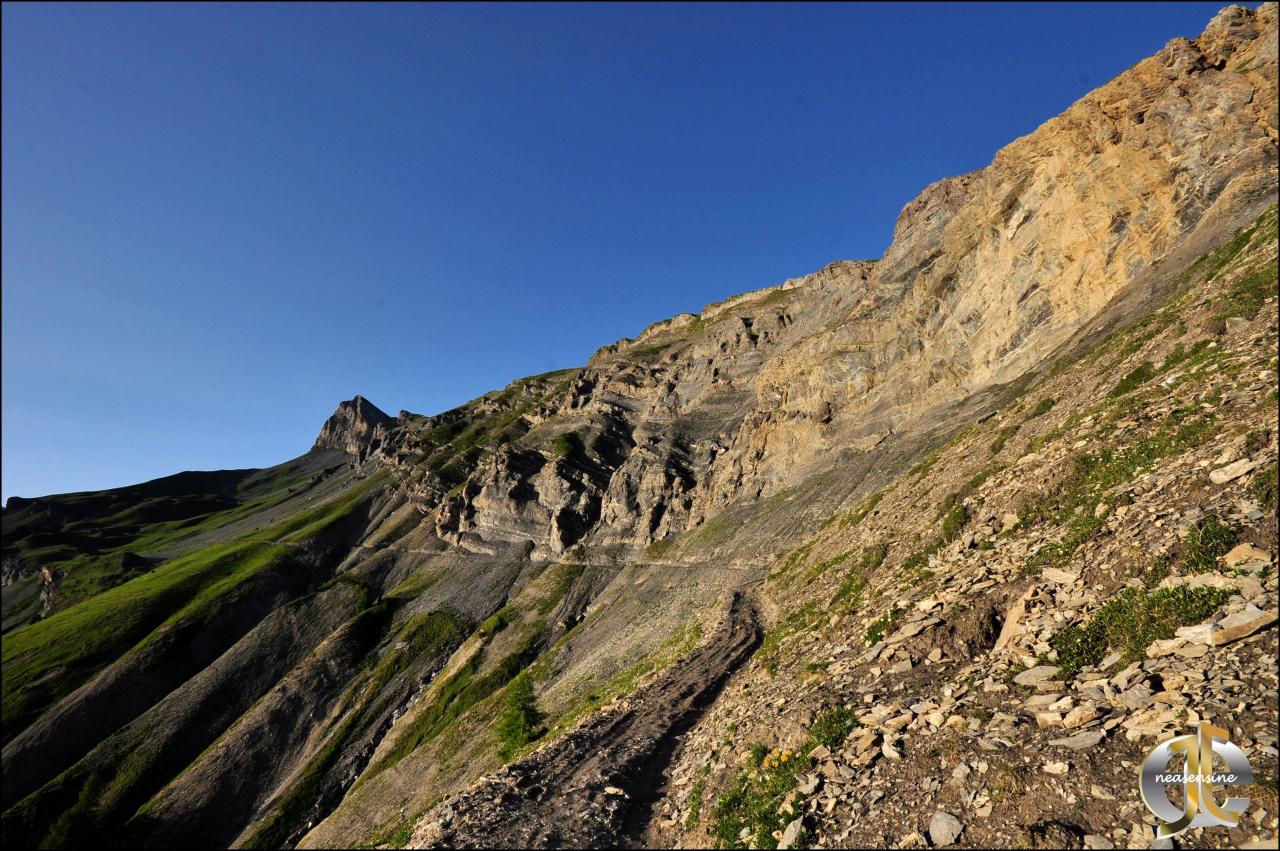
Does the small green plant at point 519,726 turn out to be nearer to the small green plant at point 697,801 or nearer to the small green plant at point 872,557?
the small green plant at point 697,801

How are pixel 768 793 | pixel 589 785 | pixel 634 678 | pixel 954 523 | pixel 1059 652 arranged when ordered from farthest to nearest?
pixel 634 678 < pixel 954 523 < pixel 589 785 < pixel 768 793 < pixel 1059 652

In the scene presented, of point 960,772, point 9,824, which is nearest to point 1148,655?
point 960,772

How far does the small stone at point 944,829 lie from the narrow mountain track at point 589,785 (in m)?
9.64

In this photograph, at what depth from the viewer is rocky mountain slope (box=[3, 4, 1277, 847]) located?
33.4 ft

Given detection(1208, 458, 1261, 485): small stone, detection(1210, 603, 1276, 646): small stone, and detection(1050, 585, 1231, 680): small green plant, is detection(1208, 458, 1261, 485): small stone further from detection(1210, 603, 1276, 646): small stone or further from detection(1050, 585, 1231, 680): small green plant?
detection(1210, 603, 1276, 646): small stone

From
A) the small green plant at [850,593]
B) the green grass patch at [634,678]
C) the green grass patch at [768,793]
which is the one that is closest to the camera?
the green grass patch at [768,793]

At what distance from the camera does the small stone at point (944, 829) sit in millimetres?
8547

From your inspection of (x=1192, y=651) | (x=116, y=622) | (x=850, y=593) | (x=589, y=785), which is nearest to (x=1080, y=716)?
(x=1192, y=651)

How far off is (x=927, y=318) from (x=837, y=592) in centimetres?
5428

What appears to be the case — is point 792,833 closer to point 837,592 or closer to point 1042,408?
point 837,592

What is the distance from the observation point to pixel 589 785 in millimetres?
19141

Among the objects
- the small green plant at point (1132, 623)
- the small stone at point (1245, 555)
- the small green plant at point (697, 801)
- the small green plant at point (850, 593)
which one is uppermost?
the small stone at point (1245, 555)

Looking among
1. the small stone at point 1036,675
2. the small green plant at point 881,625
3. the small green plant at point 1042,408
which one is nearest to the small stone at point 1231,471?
the small stone at point 1036,675

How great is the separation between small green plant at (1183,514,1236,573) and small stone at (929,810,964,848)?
715cm
